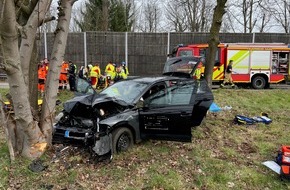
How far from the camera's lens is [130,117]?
242 inches

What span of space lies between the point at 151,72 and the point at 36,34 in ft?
58.0

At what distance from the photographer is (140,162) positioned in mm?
5770

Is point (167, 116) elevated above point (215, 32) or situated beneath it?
situated beneath

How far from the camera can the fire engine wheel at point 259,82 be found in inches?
685

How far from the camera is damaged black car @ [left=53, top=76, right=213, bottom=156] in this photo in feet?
19.1

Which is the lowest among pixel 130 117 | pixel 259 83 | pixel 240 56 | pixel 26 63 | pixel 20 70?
pixel 130 117

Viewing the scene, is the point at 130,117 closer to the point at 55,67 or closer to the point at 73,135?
the point at 73,135

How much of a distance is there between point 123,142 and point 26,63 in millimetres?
2294

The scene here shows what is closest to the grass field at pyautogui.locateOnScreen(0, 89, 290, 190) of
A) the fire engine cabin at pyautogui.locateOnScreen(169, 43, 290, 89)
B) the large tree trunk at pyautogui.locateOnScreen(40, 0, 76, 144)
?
the large tree trunk at pyautogui.locateOnScreen(40, 0, 76, 144)

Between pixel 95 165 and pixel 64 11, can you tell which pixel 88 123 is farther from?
pixel 64 11

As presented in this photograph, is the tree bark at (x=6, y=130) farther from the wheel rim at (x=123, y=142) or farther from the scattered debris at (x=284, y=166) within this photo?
the scattered debris at (x=284, y=166)

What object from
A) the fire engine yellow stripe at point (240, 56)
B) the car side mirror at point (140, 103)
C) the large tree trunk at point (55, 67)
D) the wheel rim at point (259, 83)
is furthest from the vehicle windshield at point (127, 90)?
the wheel rim at point (259, 83)

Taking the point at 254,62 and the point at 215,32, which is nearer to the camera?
the point at 215,32

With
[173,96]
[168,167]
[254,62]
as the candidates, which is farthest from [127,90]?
[254,62]
